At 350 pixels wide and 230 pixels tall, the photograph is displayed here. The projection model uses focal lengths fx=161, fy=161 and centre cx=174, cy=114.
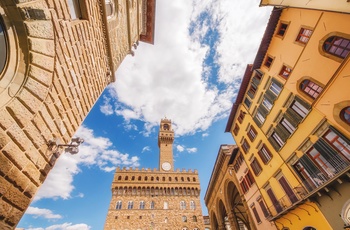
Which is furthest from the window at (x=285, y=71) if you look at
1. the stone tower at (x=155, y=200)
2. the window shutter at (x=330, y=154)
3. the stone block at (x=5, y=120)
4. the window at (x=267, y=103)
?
the stone tower at (x=155, y=200)

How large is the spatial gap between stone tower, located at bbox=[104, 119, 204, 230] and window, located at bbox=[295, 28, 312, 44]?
→ 111 ft

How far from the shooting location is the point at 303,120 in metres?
8.99

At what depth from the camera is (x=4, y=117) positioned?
216cm

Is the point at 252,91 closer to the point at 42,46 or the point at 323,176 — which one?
the point at 323,176

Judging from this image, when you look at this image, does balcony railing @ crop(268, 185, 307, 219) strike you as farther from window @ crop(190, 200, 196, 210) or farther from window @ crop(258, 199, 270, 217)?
window @ crop(190, 200, 196, 210)

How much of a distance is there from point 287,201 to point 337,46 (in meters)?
8.89

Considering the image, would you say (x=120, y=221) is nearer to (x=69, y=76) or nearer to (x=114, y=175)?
(x=114, y=175)

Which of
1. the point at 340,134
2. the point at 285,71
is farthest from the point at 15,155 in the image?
the point at 285,71

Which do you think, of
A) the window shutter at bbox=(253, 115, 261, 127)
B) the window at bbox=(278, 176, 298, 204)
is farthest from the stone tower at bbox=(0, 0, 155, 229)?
the window shutter at bbox=(253, 115, 261, 127)

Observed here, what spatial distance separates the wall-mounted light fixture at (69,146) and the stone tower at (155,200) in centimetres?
3259

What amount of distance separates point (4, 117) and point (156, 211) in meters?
35.5

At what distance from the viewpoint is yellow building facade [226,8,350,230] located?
705 centimetres

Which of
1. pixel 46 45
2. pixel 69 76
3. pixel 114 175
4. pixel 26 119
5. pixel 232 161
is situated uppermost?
pixel 114 175

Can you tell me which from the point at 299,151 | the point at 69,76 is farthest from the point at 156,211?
the point at 69,76
